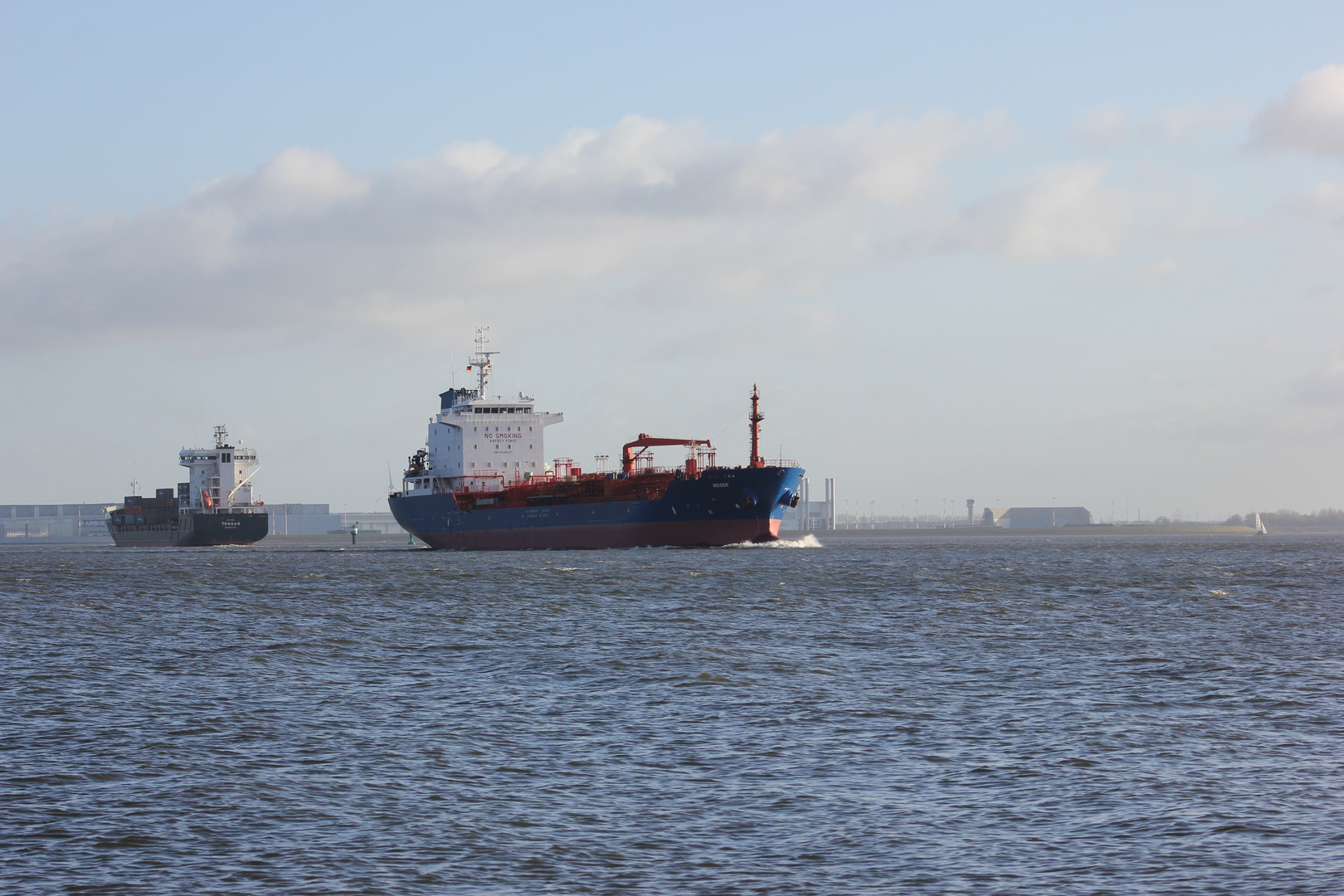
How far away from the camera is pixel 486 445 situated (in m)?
96.0

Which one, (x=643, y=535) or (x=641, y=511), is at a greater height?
(x=641, y=511)

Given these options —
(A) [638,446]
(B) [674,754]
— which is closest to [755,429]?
(A) [638,446]

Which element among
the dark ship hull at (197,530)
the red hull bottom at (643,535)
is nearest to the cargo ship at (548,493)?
the red hull bottom at (643,535)

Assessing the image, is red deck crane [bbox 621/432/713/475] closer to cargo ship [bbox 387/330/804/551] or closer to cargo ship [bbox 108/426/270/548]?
cargo ship [bbox 387/330/804/551]

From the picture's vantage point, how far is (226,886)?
11.2 meters

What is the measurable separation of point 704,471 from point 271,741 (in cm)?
6051

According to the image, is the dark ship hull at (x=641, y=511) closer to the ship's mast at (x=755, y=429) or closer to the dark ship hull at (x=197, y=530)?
the ship's mast at (x=755, y=429)

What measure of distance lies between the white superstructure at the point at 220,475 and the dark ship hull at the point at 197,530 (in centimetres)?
215

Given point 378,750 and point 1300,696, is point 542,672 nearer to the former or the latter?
point 378,750

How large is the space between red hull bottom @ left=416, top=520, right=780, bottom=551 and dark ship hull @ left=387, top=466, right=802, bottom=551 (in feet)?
0.18

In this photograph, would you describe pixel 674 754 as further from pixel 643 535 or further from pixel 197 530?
pixel 197 530

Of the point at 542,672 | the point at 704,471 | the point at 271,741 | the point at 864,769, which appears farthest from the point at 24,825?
the point at 704,471

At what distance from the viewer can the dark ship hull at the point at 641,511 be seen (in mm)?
77688

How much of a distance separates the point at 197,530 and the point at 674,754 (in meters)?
130
